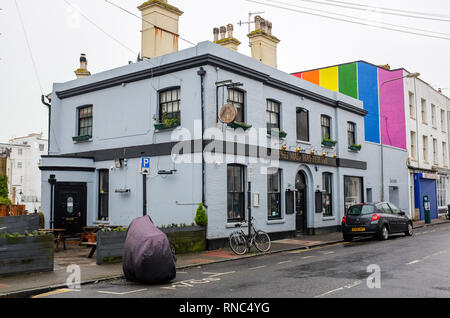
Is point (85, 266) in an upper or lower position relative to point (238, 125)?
lower

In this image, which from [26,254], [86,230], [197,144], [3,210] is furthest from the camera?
[3,210]

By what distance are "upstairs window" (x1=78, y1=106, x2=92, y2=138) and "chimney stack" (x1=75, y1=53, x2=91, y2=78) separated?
13.3ft

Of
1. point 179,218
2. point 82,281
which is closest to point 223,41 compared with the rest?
point 179,218

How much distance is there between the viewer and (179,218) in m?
16.4

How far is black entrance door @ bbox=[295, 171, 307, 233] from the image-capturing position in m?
21.1

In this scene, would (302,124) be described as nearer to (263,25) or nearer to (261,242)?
(263,25)

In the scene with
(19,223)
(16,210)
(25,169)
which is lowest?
(19,223)

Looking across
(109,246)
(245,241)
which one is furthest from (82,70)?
(245,241)

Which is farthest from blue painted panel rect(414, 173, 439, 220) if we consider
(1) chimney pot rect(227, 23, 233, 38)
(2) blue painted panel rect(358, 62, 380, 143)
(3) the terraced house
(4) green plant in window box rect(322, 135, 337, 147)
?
(1) chimney pot rect(227, 23, 233, 38)

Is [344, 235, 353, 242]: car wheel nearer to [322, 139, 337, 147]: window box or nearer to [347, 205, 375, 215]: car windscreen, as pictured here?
[347, 205, 375, 215]: car windscreen

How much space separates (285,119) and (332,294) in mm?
13194

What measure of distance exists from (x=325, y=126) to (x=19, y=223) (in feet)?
51.3

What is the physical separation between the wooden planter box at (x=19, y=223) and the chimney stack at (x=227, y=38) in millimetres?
12053

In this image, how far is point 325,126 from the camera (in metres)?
23.7
